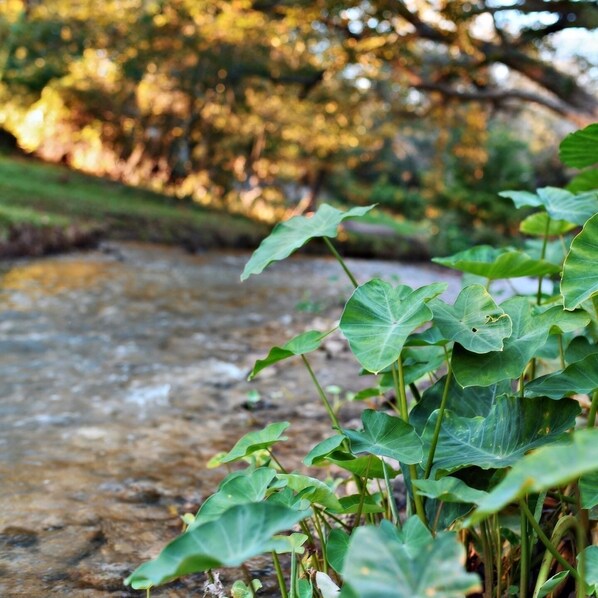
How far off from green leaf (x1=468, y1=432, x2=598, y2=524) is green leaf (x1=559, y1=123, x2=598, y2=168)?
76 cm

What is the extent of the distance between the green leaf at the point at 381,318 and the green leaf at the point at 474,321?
0.05 meters

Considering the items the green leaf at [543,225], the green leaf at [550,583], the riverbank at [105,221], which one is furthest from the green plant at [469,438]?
the riverbank at [105,221]

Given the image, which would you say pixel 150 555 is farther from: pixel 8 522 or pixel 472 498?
pixel 472 498

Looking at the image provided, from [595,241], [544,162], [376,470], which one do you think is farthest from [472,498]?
[544,162]

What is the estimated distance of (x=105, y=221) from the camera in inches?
317

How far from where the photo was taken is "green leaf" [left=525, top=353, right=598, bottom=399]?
985 millimetres

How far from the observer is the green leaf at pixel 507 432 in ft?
3.22

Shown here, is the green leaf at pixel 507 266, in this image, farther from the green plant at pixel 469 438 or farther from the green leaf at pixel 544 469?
the green leaf at pixel 544 469

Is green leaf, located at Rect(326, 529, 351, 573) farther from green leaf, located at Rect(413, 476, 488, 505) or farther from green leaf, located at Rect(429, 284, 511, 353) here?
green leaf, located at Rect(429, 284, 511, 353)

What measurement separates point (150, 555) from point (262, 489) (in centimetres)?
60

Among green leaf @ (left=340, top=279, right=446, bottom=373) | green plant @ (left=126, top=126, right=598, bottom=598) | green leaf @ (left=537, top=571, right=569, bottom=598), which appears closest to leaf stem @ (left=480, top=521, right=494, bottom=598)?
green plant @ (left=126, top=126, right=598, bottom=598)

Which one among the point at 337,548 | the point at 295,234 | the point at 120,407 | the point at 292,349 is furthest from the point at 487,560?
the point at 120,407

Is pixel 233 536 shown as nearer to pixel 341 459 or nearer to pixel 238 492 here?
pixel 238 492

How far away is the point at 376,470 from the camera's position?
1085 millimetres
